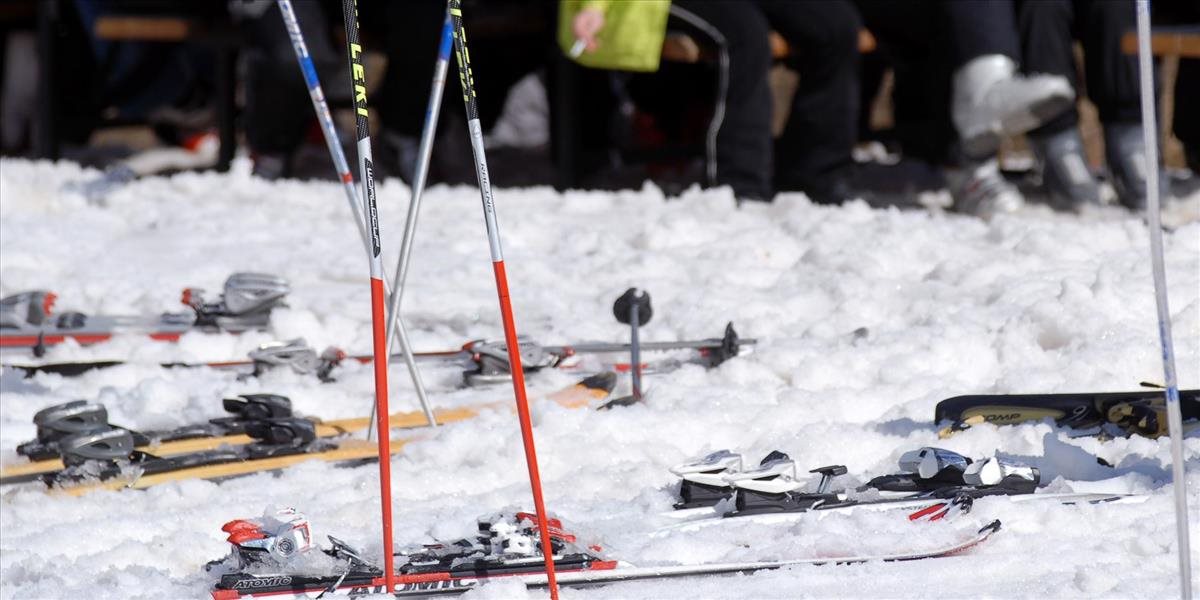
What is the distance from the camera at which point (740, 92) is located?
5.51 metres

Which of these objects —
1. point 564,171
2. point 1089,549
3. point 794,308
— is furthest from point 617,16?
point 1089,549

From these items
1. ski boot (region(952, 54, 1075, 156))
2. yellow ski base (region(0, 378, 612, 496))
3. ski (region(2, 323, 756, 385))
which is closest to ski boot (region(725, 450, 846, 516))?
yellow ski base (region(0, 378, 612, 496))

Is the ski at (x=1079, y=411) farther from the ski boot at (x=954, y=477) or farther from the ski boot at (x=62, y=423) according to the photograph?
the ski boot at (x=62, y=423)

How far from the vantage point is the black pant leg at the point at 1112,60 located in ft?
17.7

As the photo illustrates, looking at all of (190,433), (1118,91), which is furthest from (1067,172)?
(190,433)

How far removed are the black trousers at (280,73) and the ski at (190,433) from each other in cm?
282

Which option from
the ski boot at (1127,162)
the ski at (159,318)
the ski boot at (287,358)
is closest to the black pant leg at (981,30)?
the ski boot at (1127,162)

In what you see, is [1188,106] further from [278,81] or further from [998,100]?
[278,81]

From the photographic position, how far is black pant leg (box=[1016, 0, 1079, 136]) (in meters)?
5.35

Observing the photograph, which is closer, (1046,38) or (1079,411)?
(1079,411)

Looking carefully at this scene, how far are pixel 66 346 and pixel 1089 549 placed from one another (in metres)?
2.67

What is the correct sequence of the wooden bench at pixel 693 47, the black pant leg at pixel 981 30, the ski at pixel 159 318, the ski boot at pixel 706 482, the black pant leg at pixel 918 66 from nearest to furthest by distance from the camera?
the ski boot at pixel 706 482
the ski at pixel 159 318
the black pant leg at pixel 981 30
the wooden bench at pixel 693 47
the black pant leg at pixel 918 66

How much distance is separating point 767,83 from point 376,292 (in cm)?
365

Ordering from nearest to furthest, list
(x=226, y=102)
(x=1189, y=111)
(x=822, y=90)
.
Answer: (x=822, y=90) → (x=1189, y=111) → (x=226, y=102)
